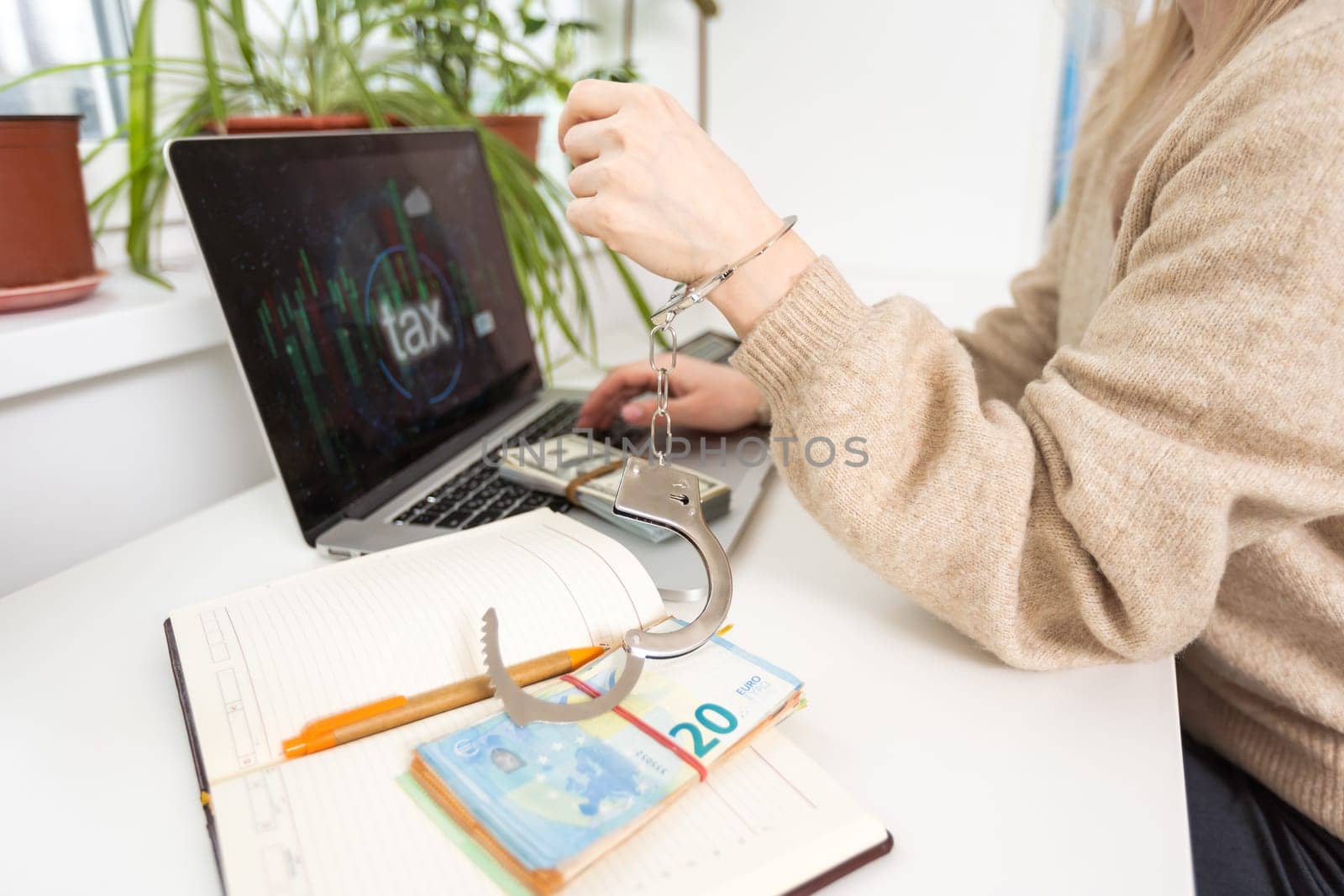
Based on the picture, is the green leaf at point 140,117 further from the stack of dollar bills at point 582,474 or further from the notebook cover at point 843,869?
the notebook cover at point 843,869

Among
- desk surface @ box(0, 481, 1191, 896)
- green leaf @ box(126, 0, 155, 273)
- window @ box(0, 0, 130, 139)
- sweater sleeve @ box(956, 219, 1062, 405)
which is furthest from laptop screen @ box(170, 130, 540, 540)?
sweater sleeve @ box(956, 219, 1062, 405)

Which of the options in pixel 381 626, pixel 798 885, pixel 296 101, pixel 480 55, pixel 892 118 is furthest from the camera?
pixel 892 118

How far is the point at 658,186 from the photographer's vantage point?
1.49 ft

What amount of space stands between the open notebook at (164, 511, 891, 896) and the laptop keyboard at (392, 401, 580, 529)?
0.10 metres

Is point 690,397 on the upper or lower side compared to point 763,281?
lower

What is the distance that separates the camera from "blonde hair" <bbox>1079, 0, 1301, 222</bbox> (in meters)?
0.51

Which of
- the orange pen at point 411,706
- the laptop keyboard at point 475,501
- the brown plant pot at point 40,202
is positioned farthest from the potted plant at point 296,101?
the orange pen at point 411,706

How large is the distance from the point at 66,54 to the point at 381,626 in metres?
0.73

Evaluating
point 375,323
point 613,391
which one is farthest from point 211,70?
point 613,391

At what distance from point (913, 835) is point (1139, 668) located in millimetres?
200

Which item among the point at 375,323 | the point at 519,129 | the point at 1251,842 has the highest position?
the point at 519,129

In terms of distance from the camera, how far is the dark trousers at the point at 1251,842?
19.9 inches

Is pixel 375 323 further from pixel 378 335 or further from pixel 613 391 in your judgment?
pixel 613 391

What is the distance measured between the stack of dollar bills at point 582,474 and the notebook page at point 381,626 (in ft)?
0.29
